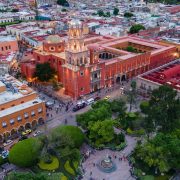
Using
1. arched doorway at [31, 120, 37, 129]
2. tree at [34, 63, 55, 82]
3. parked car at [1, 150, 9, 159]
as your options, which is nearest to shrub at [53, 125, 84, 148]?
parked car at [1, 150, 9, 159]

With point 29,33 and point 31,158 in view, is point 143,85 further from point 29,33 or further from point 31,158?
point 29,33

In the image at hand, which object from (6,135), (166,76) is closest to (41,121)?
(6,135)

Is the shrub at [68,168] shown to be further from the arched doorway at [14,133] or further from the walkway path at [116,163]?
the arched doorway at [14,133]

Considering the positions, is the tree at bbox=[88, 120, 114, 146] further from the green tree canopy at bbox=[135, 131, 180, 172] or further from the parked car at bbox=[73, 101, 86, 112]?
the parked car at bbox=[73, 101, 86, 112]

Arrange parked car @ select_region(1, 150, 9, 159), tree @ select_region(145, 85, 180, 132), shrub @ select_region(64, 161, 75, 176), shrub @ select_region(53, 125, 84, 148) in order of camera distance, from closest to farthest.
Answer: shrub @ select_region(64, 161, 75, 176) < shrub @ select_region(53, 125, 84, 148) < parked car @ select_region(1, 150, 9, 159) < tree @ select_region(145, 85, 180, 132)

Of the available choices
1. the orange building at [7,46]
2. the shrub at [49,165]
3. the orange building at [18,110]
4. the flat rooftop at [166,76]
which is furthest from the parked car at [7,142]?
the orange building at [7,46]
